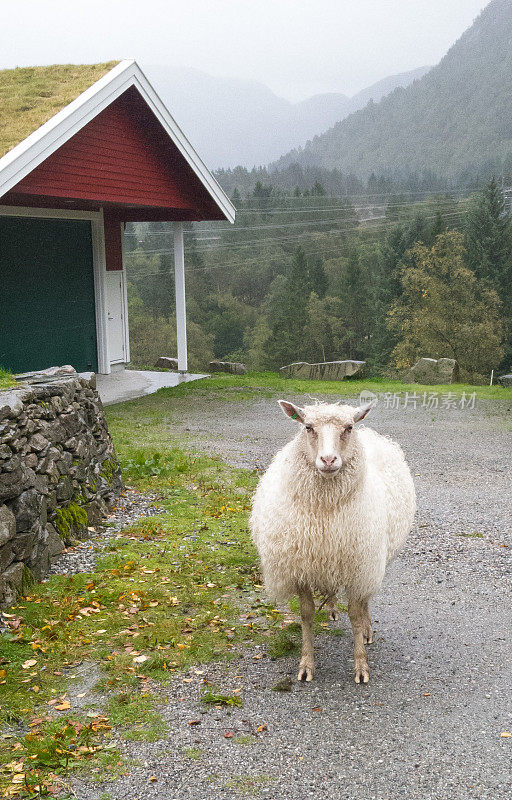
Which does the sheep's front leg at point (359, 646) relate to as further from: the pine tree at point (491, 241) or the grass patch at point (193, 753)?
the pine tree at point (491, 241)

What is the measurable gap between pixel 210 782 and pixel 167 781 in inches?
9.4

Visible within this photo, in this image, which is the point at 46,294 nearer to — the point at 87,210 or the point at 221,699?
the point at 87,210

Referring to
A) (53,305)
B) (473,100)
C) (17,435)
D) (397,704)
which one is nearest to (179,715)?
(397,704)

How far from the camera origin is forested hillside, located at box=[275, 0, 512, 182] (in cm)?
14162

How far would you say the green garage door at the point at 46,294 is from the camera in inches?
639

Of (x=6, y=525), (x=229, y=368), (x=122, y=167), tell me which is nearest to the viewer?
(x=6, y=525)

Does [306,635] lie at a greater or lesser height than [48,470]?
lesser

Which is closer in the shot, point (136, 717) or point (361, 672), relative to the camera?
point (136, 717)

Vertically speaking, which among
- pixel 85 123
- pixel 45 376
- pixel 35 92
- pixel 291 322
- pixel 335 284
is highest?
pixel 35 92

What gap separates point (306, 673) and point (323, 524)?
111 cm

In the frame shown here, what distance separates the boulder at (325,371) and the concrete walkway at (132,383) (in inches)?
195

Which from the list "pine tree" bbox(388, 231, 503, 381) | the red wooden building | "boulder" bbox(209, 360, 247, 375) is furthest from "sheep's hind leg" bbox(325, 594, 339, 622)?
"pine tree" bbox(388, 231, 503, 381)

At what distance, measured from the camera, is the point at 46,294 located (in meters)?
17.3

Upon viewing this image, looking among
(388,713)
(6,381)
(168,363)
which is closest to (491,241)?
(168,363)
